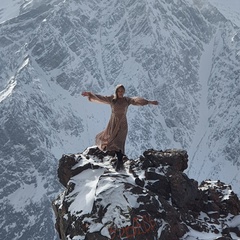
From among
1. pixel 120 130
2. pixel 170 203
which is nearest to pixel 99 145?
pixel 120 130

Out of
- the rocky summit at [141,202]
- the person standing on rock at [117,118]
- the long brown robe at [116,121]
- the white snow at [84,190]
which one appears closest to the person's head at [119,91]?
the person standing on rock at [117,118]

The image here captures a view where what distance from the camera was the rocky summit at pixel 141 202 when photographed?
11.2 m

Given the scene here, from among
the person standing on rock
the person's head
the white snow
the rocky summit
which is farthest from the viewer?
the person standing on rock

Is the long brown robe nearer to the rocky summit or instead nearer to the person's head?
the person's head

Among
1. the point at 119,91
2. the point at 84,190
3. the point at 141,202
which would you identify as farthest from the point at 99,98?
the point at 141,202

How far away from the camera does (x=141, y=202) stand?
1164 centimetres

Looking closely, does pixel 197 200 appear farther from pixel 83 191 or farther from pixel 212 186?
pixel 83 191

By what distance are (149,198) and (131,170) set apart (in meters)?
1.57

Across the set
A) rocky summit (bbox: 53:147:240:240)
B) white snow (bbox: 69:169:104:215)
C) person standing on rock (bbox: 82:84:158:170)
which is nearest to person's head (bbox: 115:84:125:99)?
person standing on rock (bbox: 82:84:158:170)

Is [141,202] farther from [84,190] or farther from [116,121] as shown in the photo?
[116,121]

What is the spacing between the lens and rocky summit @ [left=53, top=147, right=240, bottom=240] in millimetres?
11203

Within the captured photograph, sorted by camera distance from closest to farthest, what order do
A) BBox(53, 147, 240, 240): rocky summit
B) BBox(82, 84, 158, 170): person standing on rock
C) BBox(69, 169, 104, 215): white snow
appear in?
BBox(53, 147, 240, 240): rocky summit
BBox(69, 169, 104, 215): white snow
BBox(82, 84, 158, 170): person standing on rock

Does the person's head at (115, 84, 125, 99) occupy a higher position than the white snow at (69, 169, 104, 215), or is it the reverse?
the person's head at (115, 84, 125, 99)

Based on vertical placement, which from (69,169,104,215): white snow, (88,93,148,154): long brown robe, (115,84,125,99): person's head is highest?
(115,84,125,99): person's head
